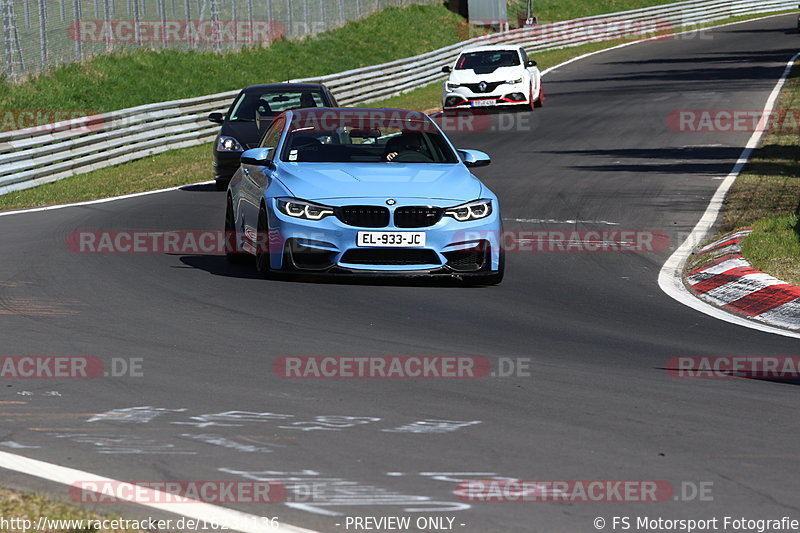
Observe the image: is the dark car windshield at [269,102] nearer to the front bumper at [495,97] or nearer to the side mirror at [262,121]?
the side mirror at [262,121]

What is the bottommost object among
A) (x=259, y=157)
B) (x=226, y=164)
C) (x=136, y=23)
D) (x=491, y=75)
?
(x=226, y=164)

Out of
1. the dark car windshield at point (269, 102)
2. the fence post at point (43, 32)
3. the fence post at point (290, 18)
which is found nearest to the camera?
the dark car windshield at point (269, 102)

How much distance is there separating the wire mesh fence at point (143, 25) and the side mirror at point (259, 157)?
2076cm

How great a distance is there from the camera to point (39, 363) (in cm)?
775

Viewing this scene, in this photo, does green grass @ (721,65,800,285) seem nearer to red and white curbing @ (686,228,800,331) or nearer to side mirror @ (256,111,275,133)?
red and white curbing @ (686,228,800,331)

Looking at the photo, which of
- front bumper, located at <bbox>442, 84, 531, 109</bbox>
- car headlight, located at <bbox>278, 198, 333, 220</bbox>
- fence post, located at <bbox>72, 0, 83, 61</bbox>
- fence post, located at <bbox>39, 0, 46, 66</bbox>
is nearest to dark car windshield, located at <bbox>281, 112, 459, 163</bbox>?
car headlight, located at <bbox>278, 198, 333, 220</bbox>

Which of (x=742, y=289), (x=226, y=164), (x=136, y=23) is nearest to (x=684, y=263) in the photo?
(x=742, y=289)

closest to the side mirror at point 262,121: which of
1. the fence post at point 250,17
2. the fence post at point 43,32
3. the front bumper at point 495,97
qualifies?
the front bumper at point 495,97

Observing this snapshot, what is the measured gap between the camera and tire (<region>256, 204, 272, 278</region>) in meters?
11.4

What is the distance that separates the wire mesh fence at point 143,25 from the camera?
3228 centimetres

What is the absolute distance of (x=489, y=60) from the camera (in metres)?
32.9

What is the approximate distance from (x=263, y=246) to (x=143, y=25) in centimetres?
2806

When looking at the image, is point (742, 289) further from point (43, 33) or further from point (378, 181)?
point (43, 33)

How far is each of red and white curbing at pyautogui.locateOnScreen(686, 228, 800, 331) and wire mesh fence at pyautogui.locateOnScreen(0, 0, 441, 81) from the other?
2266 centimetres
